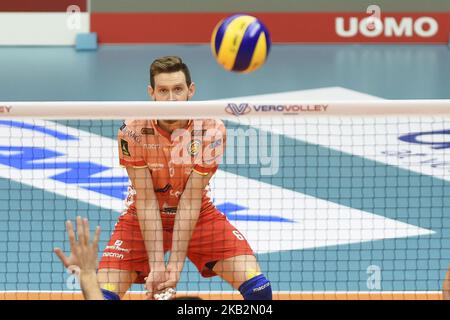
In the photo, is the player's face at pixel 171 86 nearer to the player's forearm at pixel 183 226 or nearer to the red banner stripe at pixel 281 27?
the player's forearm at pixel 183 226

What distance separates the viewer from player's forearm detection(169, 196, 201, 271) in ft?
26.8

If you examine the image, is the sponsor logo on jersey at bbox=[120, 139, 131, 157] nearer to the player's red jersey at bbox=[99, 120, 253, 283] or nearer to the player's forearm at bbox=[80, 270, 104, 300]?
the player's red jersey at bbox=[99, 120, 253, 283]

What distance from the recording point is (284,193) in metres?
12.6

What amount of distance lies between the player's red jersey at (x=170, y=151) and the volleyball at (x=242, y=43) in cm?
306

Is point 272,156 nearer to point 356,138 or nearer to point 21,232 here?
point 356,138

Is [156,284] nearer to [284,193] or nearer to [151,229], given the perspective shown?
[151,229]

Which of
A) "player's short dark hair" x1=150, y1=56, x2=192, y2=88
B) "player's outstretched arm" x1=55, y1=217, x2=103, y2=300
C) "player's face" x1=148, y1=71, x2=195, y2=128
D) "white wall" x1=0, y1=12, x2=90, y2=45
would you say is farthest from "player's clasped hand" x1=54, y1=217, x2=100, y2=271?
"white wall" x1=0, y1=12, x2=90, y2=45

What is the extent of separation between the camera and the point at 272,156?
1366 cm

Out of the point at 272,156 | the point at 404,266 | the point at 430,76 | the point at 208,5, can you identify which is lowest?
the point at 404,266
